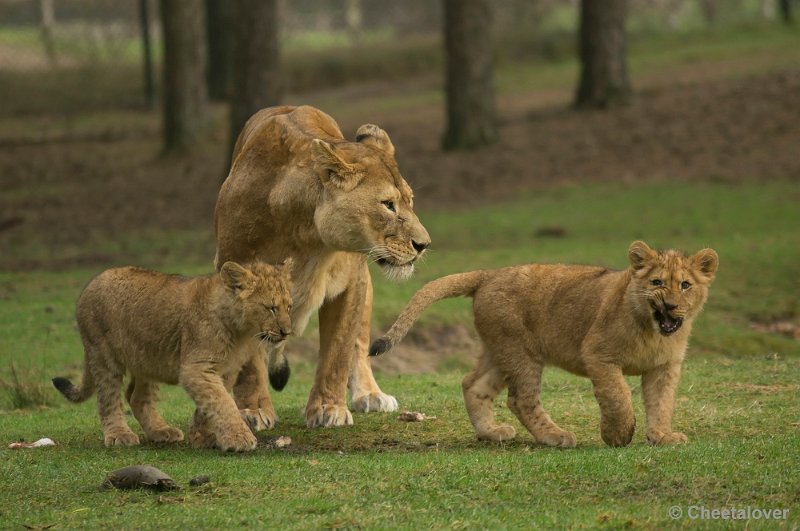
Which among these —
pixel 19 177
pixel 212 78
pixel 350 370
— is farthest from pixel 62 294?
pixel 212 78

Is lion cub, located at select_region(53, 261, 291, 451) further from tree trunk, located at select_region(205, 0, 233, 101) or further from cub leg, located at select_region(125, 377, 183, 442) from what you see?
tree trunk, located at select_region(205, 0, 233, 101)

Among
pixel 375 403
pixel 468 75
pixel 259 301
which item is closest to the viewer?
pixel 259 301

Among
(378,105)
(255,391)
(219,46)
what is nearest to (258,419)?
(255,391)

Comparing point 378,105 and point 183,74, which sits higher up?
point 183,74

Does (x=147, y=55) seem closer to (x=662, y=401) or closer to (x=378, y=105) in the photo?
(x=378, y=105)

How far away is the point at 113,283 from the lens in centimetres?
890

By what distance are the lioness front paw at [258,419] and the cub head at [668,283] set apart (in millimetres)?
2734

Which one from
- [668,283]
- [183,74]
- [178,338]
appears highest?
[668,283]

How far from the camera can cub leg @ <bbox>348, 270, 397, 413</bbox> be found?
10008 millimetres

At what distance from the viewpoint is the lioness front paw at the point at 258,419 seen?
913 cm

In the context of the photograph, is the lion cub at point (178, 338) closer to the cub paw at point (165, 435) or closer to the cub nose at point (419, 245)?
the cub paw at point (165, 435)

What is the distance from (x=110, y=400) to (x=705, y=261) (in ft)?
12.7

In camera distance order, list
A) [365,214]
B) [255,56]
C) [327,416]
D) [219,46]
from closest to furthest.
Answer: [365,214] < [327,416] < [255,56] < [219,46]

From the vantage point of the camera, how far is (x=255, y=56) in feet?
68.8
